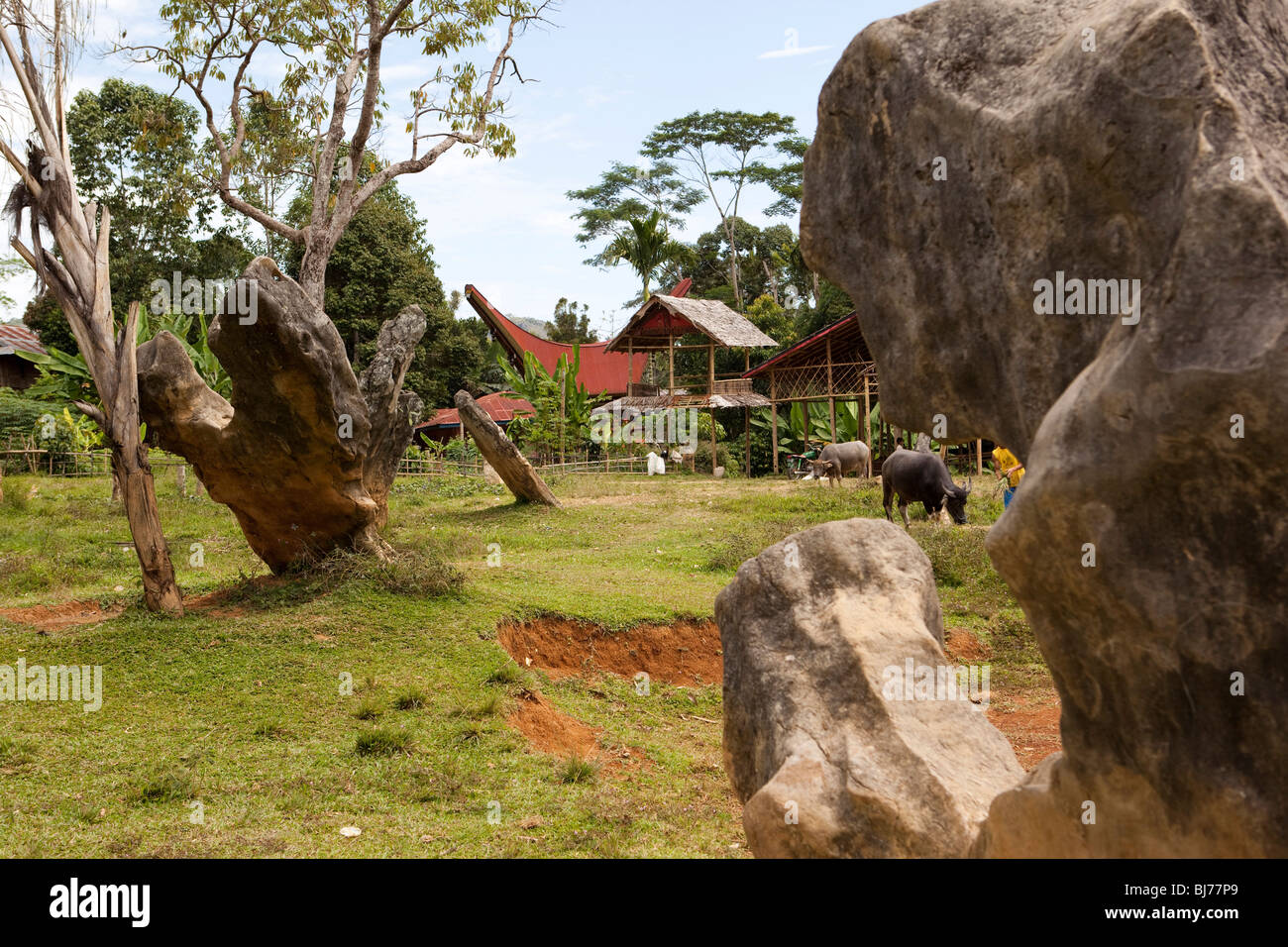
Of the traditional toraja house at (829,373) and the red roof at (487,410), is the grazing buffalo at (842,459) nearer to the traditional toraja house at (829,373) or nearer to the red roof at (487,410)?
the traditional toraja house at (829,373)

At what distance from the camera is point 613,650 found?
9211 millimetres

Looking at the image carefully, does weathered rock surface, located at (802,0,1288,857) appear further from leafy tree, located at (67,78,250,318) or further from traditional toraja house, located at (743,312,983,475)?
leafy tree, located at (67,78,250,318)

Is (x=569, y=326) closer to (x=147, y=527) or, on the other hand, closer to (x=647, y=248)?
(x=647, y=248)

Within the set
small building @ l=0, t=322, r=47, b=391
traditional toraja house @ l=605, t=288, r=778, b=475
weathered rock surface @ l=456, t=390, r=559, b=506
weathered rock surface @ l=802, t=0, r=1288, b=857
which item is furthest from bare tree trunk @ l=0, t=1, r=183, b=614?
small building @ l=0, t=322, r=47, b=391

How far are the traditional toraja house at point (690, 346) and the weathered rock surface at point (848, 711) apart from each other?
23.5 meters

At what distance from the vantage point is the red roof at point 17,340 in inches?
1178

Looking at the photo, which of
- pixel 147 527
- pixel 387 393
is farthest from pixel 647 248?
pixel 147 527

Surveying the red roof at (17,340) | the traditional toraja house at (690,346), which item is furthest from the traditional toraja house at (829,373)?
the red roof at (17,340)

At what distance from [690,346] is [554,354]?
22.6ft

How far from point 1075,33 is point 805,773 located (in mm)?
2821

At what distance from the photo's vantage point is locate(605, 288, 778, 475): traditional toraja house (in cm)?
2923

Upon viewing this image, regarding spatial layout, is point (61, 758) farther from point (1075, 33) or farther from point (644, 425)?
point (644, 425)
